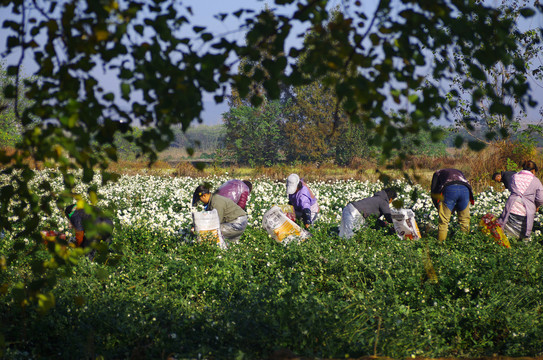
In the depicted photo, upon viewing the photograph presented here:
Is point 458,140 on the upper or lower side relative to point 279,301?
upper

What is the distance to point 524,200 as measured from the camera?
29.2 ft

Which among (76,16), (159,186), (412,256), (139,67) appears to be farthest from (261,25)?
(159,186)

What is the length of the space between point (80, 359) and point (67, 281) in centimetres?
175

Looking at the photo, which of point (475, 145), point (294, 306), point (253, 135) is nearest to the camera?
point (475, 145)

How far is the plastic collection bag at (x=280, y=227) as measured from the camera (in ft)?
27.8

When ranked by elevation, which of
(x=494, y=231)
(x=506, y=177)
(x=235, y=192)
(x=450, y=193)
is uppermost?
(x=506, y=177)

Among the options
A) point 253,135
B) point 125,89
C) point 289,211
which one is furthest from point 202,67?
point 253,135

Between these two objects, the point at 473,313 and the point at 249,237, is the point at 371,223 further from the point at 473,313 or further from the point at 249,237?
the point at 473,313

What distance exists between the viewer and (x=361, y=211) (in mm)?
8734

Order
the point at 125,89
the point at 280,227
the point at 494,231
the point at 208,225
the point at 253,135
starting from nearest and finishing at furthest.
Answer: the point at 125,89 → the point at 208,225 → the point at 494,231 → the point at 280,227 → the point at 253,135

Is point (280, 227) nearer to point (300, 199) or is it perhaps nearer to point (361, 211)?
point (300, 199)

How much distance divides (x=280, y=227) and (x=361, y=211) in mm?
1510

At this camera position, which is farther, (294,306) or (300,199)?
(300,199)

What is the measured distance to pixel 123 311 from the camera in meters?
4.72
